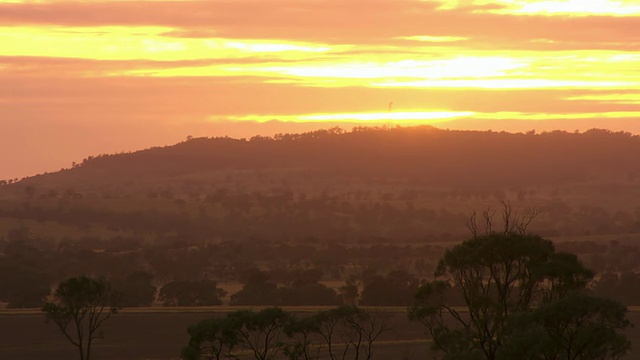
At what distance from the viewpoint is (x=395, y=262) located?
128250 millimetres

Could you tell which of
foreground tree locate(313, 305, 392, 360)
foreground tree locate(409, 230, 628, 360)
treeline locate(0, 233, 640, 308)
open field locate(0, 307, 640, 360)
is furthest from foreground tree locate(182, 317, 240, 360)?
treeline locate(0, 233, 640, 308)

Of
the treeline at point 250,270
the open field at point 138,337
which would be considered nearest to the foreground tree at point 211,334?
the open field at point 138,337

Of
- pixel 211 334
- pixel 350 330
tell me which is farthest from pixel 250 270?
pixel 211 334

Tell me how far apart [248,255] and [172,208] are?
54.4 metres

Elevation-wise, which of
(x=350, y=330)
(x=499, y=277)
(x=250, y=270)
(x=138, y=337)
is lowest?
(x=350, y=330)

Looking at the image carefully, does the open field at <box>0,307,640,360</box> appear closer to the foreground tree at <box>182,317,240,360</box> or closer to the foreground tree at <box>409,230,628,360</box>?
the foreground tree at <box>182,317,240,360</box>

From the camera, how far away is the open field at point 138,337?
6838 cm

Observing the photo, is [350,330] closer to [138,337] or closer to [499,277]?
[138,337]

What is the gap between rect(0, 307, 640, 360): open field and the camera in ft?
224

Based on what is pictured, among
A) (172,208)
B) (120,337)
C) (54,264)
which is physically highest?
(172,208)

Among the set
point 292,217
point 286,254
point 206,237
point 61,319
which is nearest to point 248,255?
point 286,254

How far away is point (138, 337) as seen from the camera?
7500 cm

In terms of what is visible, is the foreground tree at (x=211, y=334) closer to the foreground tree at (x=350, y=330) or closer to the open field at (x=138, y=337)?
the foreground tree at (x=350, y=330)

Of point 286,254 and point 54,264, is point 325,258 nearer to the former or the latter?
point 286,254
